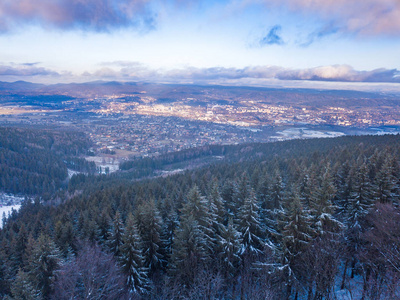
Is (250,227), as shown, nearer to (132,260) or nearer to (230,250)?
(230,250)

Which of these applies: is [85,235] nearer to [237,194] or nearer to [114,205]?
[114,205]

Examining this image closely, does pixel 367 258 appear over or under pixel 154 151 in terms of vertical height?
over

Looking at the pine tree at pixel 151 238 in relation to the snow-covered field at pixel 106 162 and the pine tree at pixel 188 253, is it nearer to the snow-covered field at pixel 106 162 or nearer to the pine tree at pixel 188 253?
the pine tree at pixel 188 253

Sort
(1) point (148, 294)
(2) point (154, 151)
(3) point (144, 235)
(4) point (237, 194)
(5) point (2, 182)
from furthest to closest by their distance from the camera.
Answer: (2) point (154, 151), (5) point (2, 182), (4) point (237, 194), (3) point (144, 235), (1) point (148, 294)

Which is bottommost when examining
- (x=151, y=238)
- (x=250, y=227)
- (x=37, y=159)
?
(x=37, y=159)

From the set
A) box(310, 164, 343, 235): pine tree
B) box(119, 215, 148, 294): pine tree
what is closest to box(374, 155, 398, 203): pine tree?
box(310, 164, 343, 235): pine tree

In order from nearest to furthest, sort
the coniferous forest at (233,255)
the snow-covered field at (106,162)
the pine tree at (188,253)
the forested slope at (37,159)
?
the coniferous forest at (233,255) → the pine tree at (188,253) → the forested slope at (37,159) → the snow-covered field at (106,162)

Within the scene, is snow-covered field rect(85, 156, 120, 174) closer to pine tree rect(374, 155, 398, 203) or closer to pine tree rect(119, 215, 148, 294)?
pine tree rect(119, 215, 148, 294)

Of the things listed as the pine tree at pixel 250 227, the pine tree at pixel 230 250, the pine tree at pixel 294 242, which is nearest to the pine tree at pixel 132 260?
the pine tree at pixel 230 250

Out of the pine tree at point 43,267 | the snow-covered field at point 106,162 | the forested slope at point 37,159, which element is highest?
the pine tree at point 43,267

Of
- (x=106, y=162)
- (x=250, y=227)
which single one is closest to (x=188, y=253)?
(x=250, y=227)

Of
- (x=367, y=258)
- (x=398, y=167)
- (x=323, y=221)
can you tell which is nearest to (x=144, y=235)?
(x=323, y=221)
